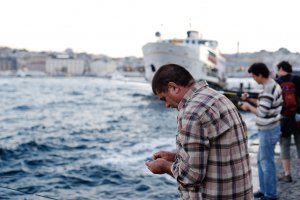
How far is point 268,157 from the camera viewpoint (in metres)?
4.66

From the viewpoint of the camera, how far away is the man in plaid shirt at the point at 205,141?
1.93 meters

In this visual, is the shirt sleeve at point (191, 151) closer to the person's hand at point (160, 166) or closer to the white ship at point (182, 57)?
the person's hand at point (160, 166)

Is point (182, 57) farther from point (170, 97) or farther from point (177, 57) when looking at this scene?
point (170, 97)

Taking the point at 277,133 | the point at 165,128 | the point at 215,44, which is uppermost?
the point at 215,44

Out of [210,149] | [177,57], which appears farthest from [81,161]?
[177,57]

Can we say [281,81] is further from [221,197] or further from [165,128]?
[165,128]

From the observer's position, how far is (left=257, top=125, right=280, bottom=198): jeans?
181 inches

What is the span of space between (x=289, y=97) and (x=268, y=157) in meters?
0.97

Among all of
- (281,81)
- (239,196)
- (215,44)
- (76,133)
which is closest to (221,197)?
(239,196)

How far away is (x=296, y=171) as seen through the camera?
253 inches

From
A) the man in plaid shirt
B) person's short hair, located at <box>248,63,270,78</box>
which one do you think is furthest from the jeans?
the man in plaid shirt

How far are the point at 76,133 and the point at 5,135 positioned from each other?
3107mm

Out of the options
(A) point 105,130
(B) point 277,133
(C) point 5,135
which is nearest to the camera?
(B) point 277,133

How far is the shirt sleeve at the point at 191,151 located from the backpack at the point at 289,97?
3.48 metres
